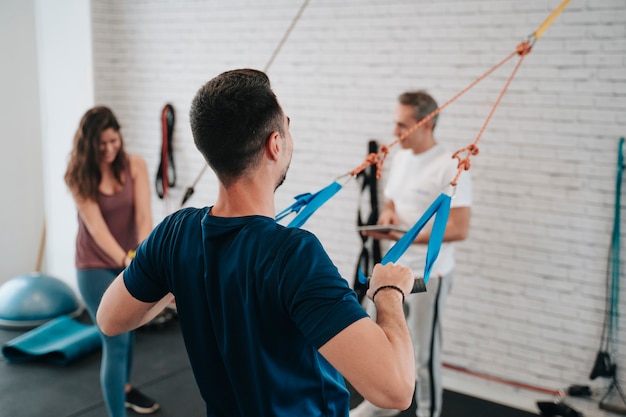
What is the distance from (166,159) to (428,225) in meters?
2.57

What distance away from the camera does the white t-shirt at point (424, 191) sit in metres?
3.14

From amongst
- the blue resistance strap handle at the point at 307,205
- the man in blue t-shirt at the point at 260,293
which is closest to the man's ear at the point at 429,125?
the blue resistance strap handle at the point at 307,205

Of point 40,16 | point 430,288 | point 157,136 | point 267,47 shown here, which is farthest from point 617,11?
point 40,16

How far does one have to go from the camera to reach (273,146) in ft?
4.23

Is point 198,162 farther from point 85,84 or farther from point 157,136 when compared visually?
point 85,84

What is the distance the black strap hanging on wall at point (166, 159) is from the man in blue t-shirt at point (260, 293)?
3757 mm

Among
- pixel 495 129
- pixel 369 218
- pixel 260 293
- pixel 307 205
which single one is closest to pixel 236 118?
pixel 260 293

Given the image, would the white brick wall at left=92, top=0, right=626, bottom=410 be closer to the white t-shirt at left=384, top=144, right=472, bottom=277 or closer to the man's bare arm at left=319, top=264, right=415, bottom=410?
the white t-shirt at left=384, top=144, right=472, bottom=277

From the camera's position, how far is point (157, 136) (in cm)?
519

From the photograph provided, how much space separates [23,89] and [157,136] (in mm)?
1164

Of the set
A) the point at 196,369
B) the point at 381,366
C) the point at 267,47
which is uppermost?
the point at 267,47

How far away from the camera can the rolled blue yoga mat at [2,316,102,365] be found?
13.7ft

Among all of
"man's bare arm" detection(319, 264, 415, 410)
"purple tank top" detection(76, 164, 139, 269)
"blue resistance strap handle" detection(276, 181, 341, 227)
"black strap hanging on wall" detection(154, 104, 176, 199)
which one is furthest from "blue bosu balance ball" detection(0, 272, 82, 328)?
"man's bare arm" detection(319, 264, 415, 410)

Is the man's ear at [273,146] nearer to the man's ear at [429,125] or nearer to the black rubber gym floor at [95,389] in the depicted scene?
the man's ear at [429,125]
